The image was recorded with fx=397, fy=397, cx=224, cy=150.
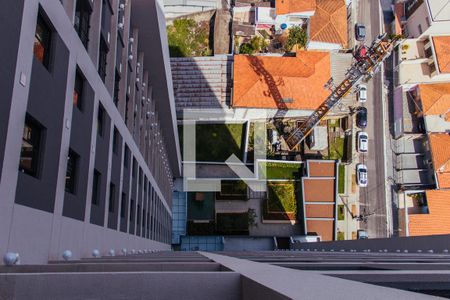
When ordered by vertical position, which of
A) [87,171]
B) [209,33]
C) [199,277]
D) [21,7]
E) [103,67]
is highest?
[209,33]

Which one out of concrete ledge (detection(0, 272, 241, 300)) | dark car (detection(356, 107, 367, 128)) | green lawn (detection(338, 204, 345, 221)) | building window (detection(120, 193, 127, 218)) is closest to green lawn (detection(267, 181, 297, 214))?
green lawn (detection(338, 204, 345, 221))

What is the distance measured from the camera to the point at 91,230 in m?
15.7

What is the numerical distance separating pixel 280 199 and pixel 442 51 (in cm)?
2643

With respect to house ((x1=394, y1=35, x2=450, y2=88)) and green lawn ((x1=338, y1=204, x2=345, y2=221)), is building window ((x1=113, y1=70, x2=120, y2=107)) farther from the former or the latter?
house ((x1=394, y1=35, x2=450, y2=88))

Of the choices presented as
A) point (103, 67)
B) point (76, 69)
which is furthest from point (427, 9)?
point (76, 69)

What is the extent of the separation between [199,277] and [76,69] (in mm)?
10540

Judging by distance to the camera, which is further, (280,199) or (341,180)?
(341,180)

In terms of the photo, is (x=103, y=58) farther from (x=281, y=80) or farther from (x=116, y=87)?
(x=281, y=80)

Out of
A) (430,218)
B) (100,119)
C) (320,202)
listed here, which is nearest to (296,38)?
(320,202)

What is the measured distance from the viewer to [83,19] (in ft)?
51.8

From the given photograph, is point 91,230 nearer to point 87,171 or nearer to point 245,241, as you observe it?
point 87,171

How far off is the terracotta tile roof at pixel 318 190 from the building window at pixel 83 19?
33.6 metres

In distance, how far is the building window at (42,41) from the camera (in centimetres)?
1115

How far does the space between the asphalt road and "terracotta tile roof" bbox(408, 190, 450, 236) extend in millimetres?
3310
